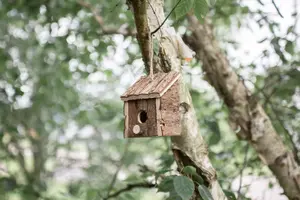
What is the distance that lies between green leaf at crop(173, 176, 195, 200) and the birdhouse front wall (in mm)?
131

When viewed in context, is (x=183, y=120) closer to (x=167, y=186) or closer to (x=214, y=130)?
(x=167, y=186)

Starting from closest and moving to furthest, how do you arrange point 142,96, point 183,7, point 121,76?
point 183,7 → point 142,96 → point 121,76

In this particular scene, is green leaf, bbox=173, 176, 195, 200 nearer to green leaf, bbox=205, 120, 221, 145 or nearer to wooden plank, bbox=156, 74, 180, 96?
wooden plank, bbox=156, 74, 180, 96

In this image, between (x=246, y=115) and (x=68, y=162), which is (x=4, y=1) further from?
(x=68, y=162)

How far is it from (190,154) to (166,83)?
0.25 meters

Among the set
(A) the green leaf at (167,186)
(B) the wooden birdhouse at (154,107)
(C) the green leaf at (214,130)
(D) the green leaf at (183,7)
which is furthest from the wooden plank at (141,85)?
(C) the green leaf at (214,130)

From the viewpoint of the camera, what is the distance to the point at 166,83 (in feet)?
3.70

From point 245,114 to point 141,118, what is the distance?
0.80m

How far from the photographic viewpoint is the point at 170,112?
1184 mm

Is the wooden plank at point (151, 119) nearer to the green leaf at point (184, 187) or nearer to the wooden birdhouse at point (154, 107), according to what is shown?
the wooden birdhouse at point (154, 107)

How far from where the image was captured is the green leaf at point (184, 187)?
1.11 m

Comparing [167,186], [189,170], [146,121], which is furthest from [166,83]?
[167,186]

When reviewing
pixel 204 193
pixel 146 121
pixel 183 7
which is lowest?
pixel 204 193

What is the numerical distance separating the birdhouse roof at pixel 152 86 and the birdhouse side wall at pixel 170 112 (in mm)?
32
